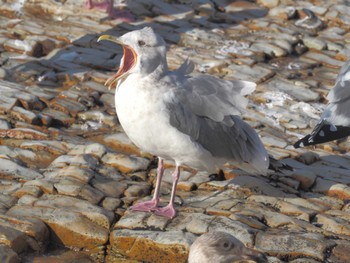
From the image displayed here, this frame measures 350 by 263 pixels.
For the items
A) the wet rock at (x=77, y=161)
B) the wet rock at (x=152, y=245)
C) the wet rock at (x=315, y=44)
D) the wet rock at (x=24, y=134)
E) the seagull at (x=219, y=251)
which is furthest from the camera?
the wet rock at (x=315, y=44)

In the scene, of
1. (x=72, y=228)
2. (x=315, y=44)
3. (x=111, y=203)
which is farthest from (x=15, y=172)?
(x=315, y=44)

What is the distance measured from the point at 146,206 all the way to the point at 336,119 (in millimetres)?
1878

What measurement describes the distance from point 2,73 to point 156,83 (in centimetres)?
343

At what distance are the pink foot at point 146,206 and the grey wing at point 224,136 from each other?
57 centimetres

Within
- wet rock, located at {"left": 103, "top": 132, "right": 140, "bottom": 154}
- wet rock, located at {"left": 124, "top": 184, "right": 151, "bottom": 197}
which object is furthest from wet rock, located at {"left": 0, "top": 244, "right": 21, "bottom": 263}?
wet rock, located at {"left": 103, "top": 132, "right": 140, "bottom": 154}

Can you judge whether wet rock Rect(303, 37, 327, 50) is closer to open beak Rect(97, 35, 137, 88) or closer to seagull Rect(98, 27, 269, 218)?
seagull Rect(98, 27, 269, 218)

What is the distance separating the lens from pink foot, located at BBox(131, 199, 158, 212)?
5988 millimetres

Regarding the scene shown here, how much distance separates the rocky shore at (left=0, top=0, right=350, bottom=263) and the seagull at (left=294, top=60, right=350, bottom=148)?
40 cm

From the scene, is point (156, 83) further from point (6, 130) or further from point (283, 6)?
point (283, 6)

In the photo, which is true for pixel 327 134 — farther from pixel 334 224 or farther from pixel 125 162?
pixel 125 162

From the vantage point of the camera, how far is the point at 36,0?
36.0 ft

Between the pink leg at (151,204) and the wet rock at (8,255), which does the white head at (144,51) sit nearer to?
the pink leg at (151,204)

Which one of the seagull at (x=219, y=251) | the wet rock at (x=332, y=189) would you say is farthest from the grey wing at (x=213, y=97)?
the seagull at (x=219, y=251)

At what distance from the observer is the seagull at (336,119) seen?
6742mm
